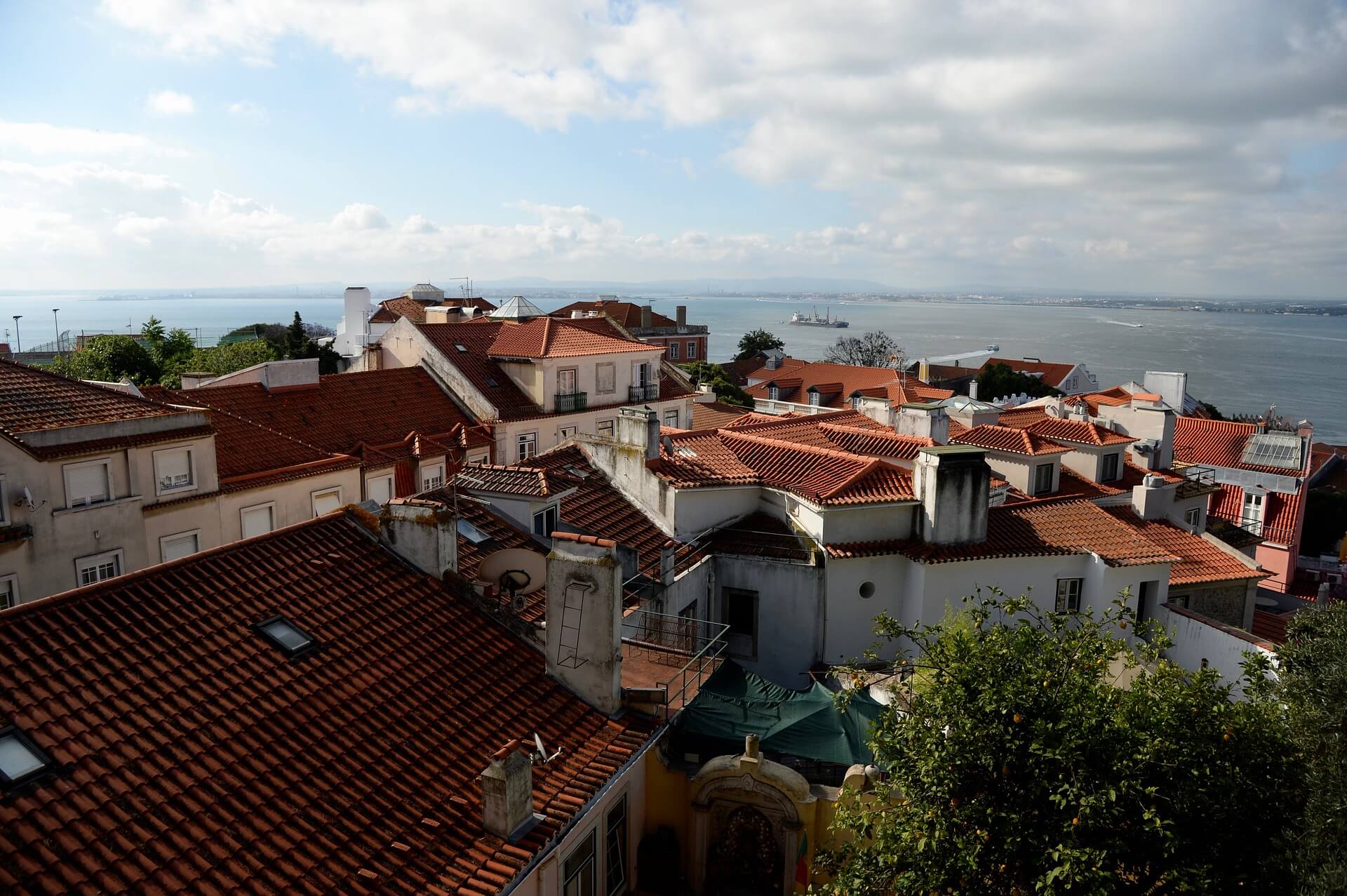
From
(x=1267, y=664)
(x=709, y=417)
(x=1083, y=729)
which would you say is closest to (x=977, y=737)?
(x=1083, y=729)

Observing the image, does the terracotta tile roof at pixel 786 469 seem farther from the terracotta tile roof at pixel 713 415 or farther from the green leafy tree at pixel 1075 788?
the terracotta tile roof at pixel 713 415

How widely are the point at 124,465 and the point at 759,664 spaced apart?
14.3 metres

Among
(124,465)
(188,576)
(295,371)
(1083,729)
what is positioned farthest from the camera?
(295,371)

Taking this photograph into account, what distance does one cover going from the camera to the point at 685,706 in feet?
46.1

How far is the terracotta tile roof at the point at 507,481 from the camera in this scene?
18.0 metres

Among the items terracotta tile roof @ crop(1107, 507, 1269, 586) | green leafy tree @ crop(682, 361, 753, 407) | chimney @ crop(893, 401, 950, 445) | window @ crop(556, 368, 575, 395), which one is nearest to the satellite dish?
chimney @ crop(893, 401, 950, 445)

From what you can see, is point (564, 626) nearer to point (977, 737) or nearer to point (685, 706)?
point (685, 706)

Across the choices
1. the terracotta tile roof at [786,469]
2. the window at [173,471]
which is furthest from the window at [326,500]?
the terracotta tile roof at [786,469]

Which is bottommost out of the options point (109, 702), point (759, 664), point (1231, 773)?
point (759, 664)

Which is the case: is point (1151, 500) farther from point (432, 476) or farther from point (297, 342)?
point (297, 342)

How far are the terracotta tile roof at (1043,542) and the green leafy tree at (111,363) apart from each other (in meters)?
41.5

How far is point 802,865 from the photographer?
1297 centimetres

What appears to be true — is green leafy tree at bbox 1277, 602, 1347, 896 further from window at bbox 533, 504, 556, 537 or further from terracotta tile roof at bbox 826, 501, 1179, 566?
window at bbox 533, 504, 556, 537

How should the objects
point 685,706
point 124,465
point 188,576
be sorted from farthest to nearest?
point 124,465
point 685,706
point 188,576
